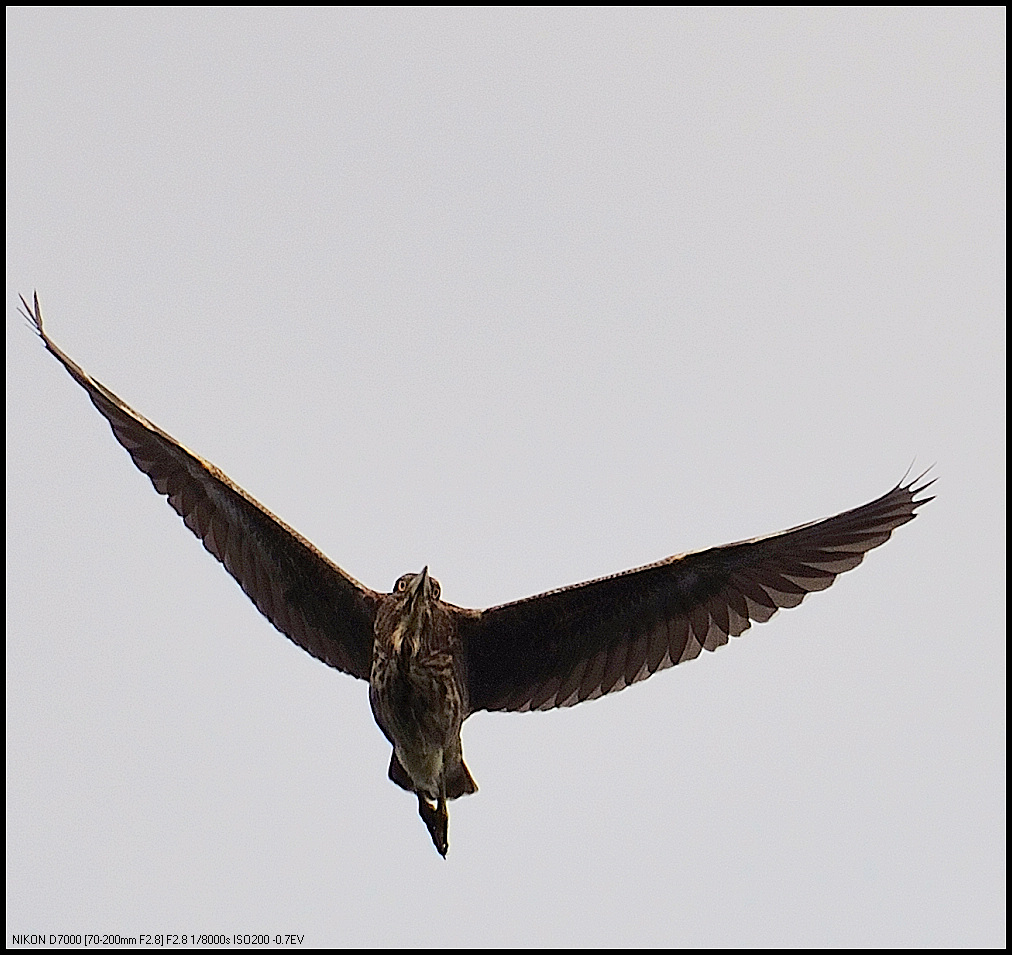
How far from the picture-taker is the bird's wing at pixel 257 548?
11.4 metres

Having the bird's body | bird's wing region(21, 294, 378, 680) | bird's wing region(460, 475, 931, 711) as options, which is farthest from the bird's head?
bird's wing region(21, 294, 378, 680)

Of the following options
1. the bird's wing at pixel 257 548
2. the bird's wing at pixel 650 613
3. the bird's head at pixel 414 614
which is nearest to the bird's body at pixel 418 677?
the bird's head at pixel 414 614

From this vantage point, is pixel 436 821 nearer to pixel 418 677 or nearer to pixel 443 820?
pixel 443 820

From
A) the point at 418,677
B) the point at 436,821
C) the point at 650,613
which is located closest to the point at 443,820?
the point at 436,821

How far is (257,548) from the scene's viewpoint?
11719 millimetres

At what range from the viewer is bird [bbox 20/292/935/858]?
34.3 feet

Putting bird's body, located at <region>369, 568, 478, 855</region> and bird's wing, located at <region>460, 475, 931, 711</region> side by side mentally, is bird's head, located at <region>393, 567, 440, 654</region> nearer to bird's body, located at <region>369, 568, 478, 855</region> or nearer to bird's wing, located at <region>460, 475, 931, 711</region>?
bird's body, located at <region>369, 568, 478, 855</region>

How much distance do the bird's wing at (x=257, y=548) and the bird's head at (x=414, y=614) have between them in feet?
2.96

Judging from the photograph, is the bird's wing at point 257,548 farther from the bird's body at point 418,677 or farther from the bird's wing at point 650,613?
the bird's wing at point 650,613

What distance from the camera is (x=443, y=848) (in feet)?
37.3

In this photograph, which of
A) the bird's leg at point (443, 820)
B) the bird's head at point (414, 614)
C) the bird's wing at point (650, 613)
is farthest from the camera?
the bird's leg at point (443, 820)

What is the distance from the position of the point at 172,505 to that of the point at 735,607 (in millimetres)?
4491

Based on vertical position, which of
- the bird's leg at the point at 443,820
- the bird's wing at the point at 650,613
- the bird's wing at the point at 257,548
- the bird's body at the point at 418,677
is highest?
the bird's wing at the point at 257,548

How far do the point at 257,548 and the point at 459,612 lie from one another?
1849 millimetres
